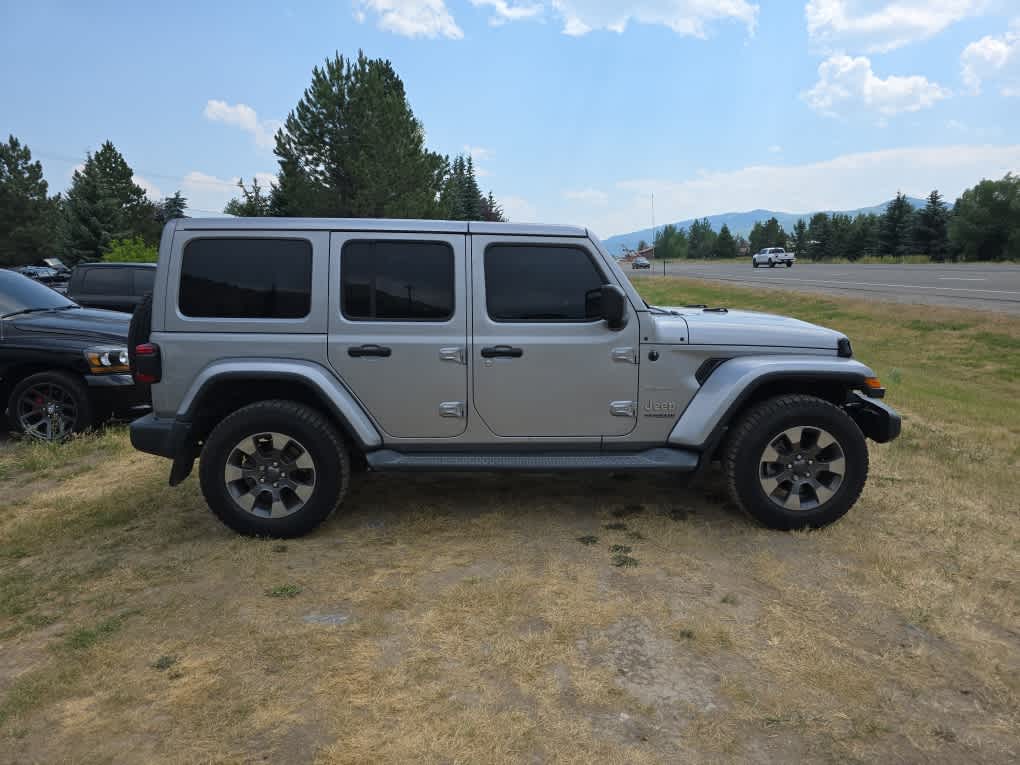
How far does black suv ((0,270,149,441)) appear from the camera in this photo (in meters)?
6.32

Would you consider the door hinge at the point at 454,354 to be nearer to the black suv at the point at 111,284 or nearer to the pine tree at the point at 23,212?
the black suv at the point at 111,284

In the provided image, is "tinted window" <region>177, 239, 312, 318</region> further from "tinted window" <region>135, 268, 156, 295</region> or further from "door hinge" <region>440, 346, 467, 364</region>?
"tinted window" <region>135, 268, 156, 295</region>

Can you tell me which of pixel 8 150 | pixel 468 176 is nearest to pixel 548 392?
pixel 468 176

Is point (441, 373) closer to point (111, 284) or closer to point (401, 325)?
point (401, 325)

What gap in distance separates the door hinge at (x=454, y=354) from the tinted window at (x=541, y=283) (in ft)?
0.95

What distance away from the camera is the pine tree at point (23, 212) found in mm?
58344

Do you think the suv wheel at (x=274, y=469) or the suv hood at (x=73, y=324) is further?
the suv hood at (x=73, y=324)

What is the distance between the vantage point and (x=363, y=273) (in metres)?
4.00

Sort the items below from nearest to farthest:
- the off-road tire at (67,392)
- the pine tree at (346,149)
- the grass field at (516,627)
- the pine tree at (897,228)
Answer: the grass field at (516,627) < the off-road tire at (67,392) < the pine tree at (346,149) < the pine tree at (897,228)

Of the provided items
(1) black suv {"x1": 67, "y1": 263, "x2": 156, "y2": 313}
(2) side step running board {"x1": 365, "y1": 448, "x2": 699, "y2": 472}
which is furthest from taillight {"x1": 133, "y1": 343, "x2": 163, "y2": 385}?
(1) black suv {"x1": 67, "y1": 263, "x2": 156, "y2": 313}

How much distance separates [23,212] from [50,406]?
67.2 m

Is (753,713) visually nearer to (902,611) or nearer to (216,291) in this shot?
(902,611)

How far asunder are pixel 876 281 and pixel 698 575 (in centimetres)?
2419

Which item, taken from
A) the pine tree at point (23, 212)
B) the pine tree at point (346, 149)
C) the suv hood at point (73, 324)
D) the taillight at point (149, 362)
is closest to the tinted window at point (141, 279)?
the suv hood at point (73, 324)
